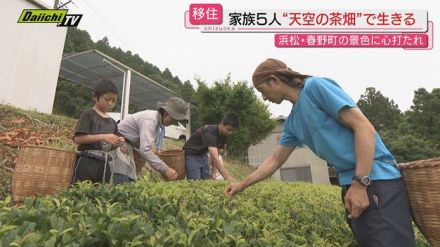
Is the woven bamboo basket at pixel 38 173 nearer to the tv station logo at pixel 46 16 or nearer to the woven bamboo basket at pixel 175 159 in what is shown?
the woven bamboo basket at pixel 175 159

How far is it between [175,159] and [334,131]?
3657 mm

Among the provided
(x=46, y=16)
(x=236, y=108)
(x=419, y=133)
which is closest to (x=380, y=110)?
(x=419, y=133)

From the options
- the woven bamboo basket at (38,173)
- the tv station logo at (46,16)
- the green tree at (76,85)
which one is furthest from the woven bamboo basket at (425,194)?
the green tree at (76,85)

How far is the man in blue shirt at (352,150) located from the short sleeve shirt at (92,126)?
2094 millimetres

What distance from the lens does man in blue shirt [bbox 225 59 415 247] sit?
1.96m

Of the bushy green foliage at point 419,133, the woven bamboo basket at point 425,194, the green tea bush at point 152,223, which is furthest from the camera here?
the bushy green foliage at point 419,133

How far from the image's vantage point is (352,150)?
211 cm

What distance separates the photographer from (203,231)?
1.78 m

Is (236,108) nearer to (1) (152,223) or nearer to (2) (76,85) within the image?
(1) (152,223)

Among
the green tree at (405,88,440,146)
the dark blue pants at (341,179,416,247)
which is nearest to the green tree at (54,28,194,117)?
the green tree at (405,88,440,146)

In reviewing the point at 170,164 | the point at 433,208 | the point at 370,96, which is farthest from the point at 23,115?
the point at 370,96

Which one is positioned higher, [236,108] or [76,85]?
[76,85]

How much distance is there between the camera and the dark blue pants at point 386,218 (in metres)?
1.92

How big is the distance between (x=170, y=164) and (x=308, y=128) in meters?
3.43
